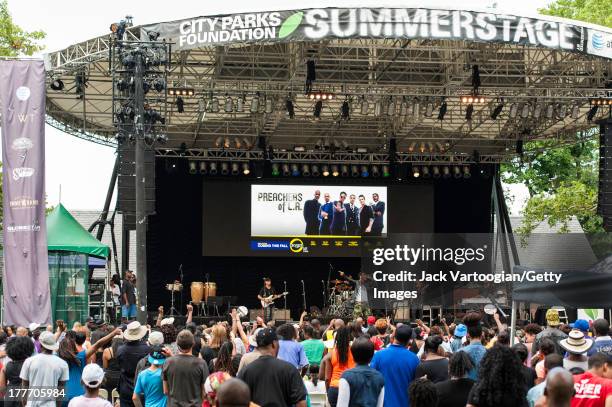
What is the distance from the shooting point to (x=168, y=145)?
3192 cm

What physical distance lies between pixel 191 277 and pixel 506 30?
1401 cm

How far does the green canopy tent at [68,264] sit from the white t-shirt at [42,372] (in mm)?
12707

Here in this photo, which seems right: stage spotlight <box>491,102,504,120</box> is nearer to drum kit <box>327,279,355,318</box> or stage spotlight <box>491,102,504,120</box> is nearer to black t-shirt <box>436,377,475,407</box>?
drum kit <box>327,279,355,318</box>

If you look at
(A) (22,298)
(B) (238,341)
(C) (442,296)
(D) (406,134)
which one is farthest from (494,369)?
(D) (406,134)

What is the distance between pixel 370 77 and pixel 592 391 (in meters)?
19.0

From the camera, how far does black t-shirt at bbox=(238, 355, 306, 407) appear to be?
25.6 feet

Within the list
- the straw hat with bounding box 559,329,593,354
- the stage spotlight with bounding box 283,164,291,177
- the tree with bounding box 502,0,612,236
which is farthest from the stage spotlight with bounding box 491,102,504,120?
the straw hat with bounding box 559,329,593,354

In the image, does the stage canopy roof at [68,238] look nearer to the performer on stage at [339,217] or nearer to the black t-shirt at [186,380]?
the performer on stage at [339,217]

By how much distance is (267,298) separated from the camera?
29.0 metres

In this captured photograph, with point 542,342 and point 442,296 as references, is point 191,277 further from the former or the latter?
point 542,342

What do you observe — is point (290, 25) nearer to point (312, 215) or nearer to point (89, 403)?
point (312, 215)

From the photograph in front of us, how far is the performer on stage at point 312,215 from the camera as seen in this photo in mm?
31484

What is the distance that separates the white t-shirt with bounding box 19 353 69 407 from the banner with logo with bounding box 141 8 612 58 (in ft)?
41.3

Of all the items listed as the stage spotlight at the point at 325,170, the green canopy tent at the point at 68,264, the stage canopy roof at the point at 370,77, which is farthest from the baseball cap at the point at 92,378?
the stage spotlight at the point at 325,170
